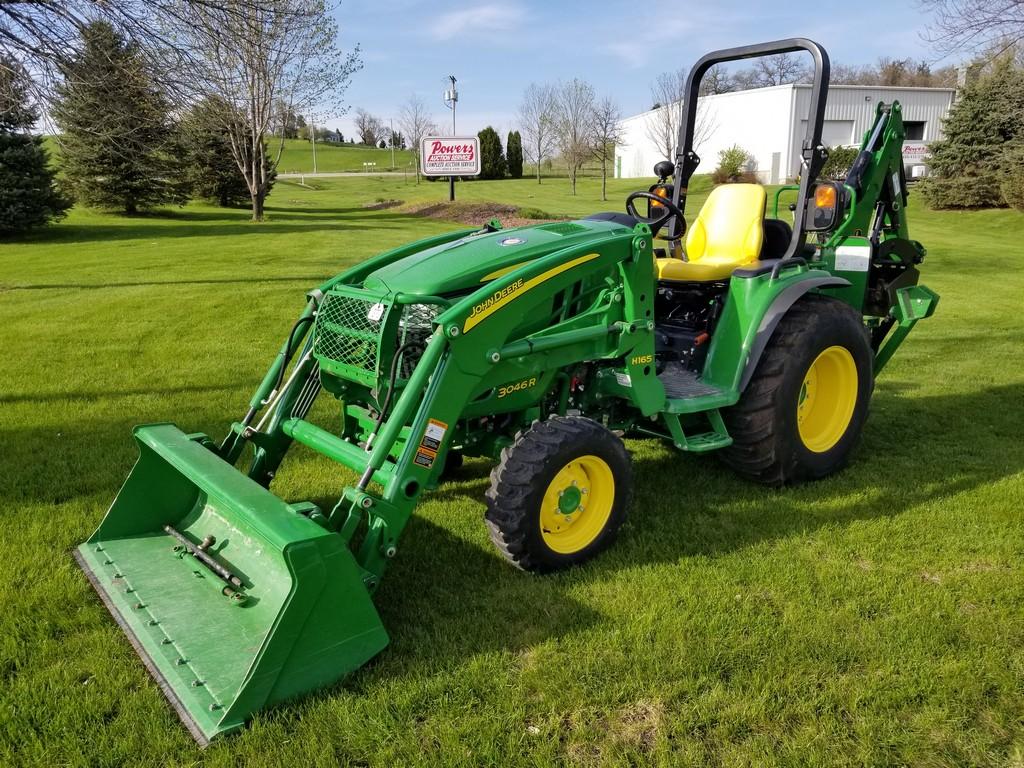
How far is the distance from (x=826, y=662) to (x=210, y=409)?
16.0 ft

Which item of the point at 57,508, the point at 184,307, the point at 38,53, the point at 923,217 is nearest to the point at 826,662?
the point at 57,508

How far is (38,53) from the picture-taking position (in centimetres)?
1033

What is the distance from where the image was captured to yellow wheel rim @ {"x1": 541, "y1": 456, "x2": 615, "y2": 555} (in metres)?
3.70

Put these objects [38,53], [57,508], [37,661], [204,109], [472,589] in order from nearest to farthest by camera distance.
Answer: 1. [37,661]
2. [472,589]
3. [57,508]
4. [38,53]
5. [204,109]

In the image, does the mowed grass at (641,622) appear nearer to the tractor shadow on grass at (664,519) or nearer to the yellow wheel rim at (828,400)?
the tractor shadow on grass at (664,519)

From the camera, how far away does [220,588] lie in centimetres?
339

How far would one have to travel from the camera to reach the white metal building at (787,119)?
145 ft

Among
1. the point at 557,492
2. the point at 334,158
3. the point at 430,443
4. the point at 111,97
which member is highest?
the point at 111,97

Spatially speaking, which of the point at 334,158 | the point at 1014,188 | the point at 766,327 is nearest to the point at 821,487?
the point at 766,327

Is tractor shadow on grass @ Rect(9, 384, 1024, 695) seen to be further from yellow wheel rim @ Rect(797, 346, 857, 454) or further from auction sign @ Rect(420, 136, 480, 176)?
auction sign @ Rect(420, 136, 480, 176)

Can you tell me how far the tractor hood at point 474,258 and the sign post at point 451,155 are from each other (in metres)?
22.0

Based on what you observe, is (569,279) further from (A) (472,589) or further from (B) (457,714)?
(B) (457,714)

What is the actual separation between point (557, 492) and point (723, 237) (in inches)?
90.6

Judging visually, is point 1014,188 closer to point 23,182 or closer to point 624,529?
point 624,529
